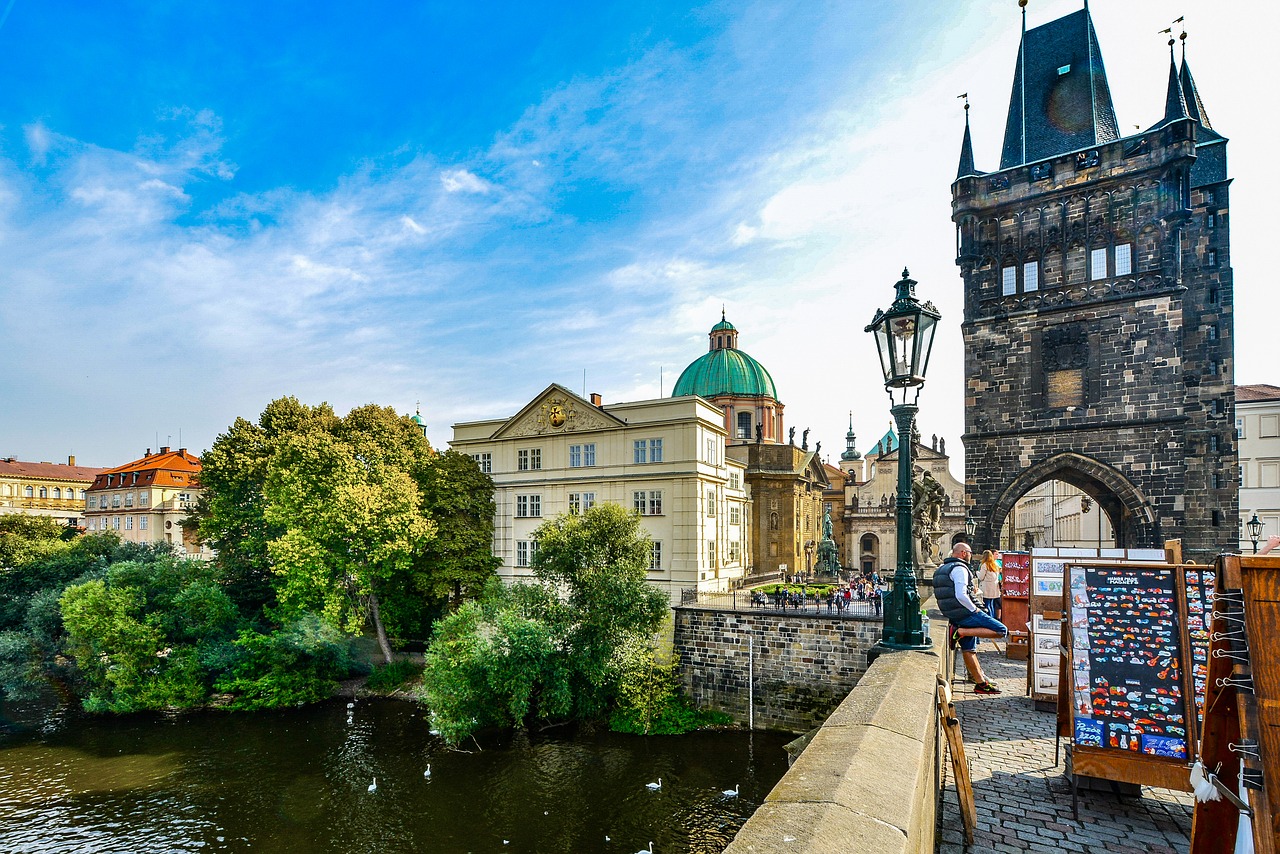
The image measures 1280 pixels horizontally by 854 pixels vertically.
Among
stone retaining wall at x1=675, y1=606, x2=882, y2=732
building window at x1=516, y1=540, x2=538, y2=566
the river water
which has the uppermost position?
building window at x1=516, y1=540, x2=538, y2=566

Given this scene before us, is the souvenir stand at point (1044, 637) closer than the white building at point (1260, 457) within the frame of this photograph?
Yes

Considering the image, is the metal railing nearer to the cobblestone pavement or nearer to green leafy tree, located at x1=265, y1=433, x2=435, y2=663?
green leafy tree, located at x1=265, y1=433, x2=435, y2=663

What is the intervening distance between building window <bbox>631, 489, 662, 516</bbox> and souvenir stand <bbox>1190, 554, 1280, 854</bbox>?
26861 millimetres

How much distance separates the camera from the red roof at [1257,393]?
40425 mm

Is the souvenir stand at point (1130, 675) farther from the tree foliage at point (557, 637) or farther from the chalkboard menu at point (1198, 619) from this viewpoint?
Answer: the tree foliage at point (557, 637)

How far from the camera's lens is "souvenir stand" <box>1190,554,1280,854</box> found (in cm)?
243

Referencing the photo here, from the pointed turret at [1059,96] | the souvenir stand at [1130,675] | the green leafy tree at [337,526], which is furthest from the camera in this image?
the green leafy tree at [337,526]

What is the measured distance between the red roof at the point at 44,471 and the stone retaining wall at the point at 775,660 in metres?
83.6

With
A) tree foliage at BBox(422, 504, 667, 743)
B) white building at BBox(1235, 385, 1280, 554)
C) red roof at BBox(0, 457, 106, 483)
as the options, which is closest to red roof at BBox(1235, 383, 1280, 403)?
white building at BBox(1235, 385, 1280, 554)

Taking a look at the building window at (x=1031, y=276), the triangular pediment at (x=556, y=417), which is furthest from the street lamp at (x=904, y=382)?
the triangular pediment at (x=556, y=417)

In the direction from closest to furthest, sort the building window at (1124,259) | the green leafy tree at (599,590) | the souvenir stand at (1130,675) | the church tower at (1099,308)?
the souvenir stand at (1130,675), the church tower at (1099,308), the green leafy tree at (599,590), the building window at (1124,259)

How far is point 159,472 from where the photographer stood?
59625 millimetres

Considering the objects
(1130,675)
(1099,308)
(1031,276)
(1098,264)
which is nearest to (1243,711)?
(1130,675)

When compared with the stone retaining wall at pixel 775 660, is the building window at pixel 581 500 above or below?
above
